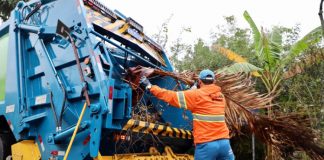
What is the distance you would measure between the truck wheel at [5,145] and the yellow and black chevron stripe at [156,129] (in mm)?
1500

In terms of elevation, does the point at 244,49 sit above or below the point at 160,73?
above

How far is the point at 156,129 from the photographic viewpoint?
3609 mm

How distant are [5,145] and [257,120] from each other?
2.78 m

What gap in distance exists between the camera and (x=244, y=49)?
923 cm

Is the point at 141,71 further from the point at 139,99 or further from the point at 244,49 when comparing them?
the point at 244,49

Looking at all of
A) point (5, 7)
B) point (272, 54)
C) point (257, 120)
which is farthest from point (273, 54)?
point (5, 7)

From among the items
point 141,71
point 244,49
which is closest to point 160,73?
point 141,71

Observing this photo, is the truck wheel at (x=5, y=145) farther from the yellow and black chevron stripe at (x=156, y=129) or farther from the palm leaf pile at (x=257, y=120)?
the palm leaf pile at (x=257, y=120)

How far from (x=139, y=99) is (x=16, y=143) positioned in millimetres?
1326

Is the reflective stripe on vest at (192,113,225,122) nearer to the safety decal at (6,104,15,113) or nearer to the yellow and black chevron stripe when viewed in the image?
the yellow and black chevron stripe

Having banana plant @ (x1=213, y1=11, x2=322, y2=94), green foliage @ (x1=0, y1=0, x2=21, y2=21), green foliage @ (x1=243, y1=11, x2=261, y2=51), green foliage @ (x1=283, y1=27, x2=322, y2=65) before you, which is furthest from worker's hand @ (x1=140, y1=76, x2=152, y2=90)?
green foliage @ (x1=0, y1=0, x2=21, y2=21)

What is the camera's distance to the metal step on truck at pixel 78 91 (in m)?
3.08

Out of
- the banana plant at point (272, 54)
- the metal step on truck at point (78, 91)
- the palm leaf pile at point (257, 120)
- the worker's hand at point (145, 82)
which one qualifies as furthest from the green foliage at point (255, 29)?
the worker's hand at point (145, 82)

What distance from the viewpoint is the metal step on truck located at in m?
3.08
